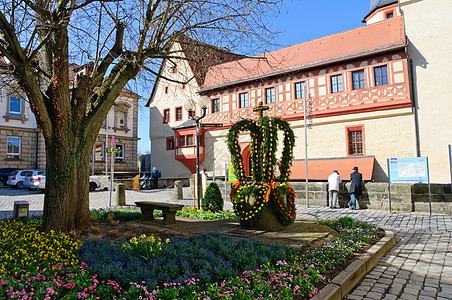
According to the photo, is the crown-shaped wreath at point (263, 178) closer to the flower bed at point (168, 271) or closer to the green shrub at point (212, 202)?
the flower bed at point (168, 271)

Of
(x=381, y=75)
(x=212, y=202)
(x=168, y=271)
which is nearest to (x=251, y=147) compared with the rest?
(x=212, y=202)

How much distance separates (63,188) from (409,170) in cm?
1121

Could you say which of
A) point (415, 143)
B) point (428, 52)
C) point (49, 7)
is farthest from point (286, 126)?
point (428, 52)

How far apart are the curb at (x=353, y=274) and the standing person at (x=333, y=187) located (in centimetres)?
702

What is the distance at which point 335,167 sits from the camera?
20.2 metres

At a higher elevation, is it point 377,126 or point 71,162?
point 377,126

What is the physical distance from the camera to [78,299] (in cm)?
319

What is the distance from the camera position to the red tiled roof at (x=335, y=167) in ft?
62.8

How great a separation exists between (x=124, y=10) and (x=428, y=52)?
18352mm

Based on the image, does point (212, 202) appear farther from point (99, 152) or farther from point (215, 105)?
point (99, 152)

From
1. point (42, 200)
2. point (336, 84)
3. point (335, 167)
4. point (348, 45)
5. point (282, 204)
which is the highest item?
point (348, 45)

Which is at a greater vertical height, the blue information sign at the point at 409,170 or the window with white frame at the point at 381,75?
the window with white frame at the point at 381,75

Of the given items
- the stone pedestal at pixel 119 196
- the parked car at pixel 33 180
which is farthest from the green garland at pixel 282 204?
the parked car at pixel 33 180

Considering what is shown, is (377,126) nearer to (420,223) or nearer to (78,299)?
(420,223)
